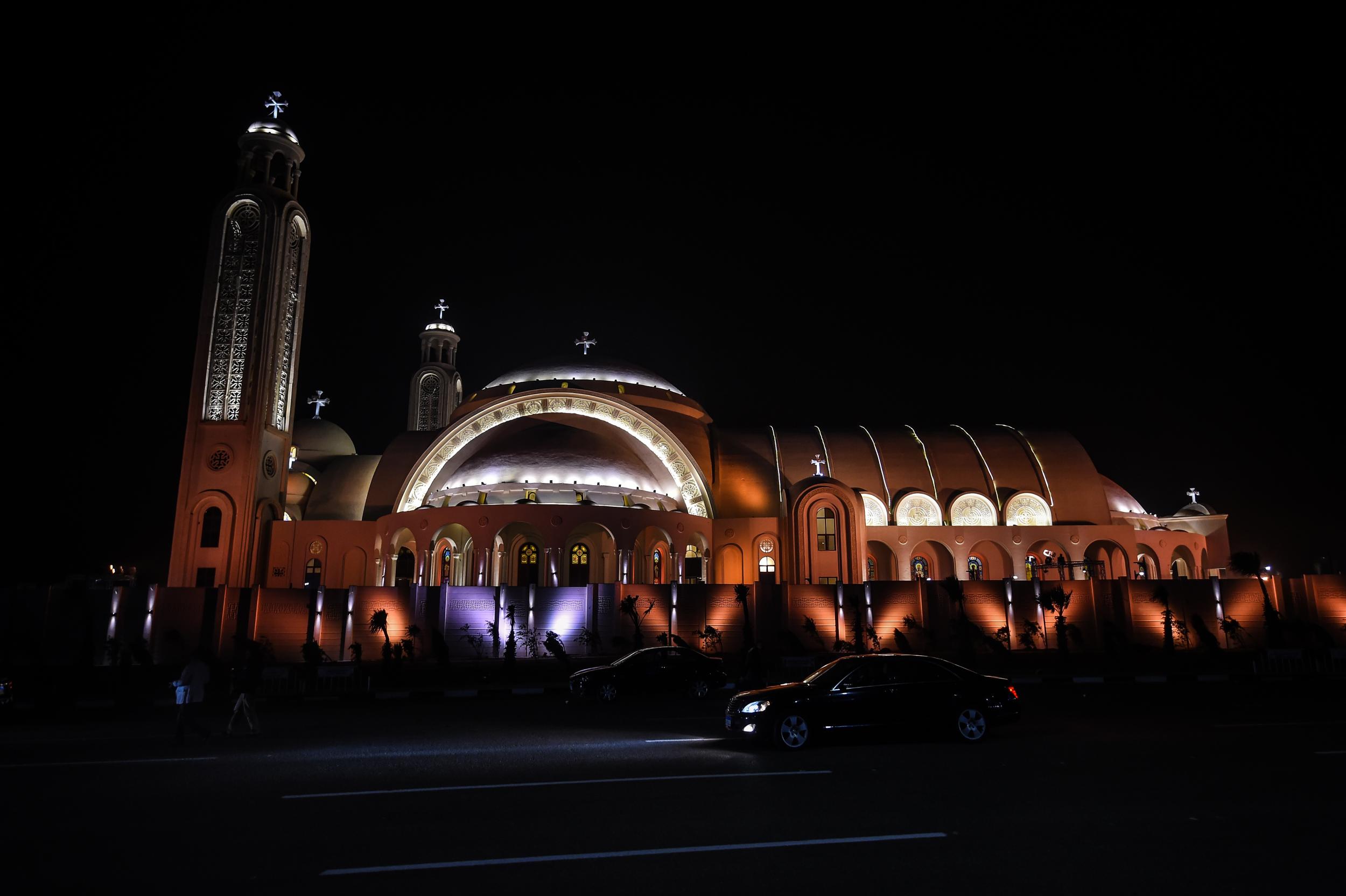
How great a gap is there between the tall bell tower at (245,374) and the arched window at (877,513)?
2710cm

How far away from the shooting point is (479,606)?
2911cm

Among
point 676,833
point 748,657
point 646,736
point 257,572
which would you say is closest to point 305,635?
point 257,572

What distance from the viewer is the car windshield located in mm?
11344

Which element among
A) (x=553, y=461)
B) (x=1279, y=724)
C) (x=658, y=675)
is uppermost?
(x=553, y=461)

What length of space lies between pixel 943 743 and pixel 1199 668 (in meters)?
17.7

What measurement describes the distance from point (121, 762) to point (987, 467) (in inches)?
1581

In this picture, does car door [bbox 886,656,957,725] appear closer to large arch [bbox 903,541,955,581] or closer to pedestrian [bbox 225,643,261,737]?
pedestrian [bbox 225,643,261,737]

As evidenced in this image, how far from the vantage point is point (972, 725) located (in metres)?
11.1

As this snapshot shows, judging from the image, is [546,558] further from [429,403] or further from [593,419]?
[429,403]

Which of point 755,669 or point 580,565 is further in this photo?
point 580,565

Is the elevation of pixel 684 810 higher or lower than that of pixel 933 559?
lower

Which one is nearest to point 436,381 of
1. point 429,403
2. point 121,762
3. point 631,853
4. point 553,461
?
point 429,403

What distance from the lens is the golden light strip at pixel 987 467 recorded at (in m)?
42.4

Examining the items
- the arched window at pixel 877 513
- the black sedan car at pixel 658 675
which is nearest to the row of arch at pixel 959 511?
the arched window at pixel 877 513
